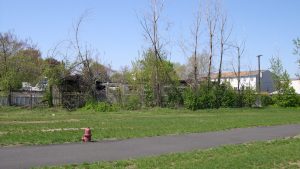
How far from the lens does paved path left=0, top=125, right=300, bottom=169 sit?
40.1 feet

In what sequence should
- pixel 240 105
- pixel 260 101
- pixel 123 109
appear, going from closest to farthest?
pixel 123 109, pixel 240 105, pixel 260 101

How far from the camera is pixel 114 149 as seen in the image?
14859mm

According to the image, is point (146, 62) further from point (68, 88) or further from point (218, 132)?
point (218, 132)

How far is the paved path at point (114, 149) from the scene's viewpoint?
12.2 m

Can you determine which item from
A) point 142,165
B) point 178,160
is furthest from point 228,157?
point 142,165

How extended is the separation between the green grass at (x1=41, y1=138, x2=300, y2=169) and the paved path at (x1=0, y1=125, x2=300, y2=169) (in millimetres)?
1007

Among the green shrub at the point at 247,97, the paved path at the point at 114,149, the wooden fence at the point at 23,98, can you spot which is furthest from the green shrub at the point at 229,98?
the paved path at the point at 114,149

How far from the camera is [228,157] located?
42.8 ft

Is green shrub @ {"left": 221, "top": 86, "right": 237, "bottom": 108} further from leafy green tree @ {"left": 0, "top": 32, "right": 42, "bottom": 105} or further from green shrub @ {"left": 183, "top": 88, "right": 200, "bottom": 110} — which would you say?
leafy green tree @ {"left": 0, "top": 32, "right": 42, "bottom": 105}

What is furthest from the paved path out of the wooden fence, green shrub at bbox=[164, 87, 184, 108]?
the wooden fence

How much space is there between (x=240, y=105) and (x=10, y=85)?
25.5 meters

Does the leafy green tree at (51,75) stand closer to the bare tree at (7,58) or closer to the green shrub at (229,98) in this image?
the bare tree at (7,58)

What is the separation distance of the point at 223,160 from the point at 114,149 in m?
4.12

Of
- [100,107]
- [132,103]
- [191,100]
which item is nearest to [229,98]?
[191,100]
